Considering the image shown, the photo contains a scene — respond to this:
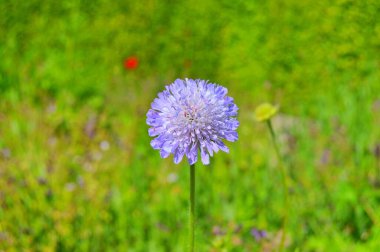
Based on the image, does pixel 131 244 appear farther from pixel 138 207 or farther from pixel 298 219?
pixel 298 219

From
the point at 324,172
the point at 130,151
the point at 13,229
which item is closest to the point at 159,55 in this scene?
the point at 130,151

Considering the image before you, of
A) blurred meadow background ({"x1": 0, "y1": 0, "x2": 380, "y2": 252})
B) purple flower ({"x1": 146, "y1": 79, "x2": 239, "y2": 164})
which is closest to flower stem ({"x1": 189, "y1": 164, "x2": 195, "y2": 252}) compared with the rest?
purple flower ({"x1": 146, "y1": 79, "x2": 239, "y2": 164})

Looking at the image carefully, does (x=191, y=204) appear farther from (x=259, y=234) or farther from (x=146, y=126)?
(x=146, y=126)

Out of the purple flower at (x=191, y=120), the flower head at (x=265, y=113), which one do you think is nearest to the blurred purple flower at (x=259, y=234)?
the flower head at (x=265, y=113)

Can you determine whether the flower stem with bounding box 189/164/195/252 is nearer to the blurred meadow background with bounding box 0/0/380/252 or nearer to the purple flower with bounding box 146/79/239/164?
the purple flower with bounding box 146/79/239/164

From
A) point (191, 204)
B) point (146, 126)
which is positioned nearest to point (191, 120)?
point (191, 204)

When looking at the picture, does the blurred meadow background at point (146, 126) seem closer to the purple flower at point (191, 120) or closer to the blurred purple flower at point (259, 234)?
the blurred purple flower at point (259, 234)
